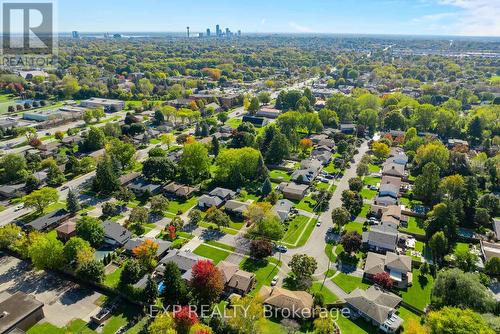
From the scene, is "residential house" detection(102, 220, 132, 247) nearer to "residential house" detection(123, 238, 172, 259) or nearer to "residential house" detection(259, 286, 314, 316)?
"residential house" detection(123, 238, 172, 259)

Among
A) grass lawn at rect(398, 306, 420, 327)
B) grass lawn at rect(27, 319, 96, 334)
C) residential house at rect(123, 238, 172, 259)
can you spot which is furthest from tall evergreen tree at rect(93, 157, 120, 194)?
grass lawn at rect(398, 306, 420, 327)

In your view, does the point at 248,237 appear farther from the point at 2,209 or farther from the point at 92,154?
the point at 92,154

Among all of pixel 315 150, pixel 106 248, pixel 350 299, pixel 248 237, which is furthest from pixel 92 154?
pixel 350 299

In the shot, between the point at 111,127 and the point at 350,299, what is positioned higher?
the point at 111,127

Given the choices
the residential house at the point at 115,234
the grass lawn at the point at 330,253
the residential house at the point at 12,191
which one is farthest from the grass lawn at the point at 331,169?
the residential house at the point at 12,191

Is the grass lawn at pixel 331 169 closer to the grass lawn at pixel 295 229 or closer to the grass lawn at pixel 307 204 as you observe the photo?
the grass lawn at pixel 307 204

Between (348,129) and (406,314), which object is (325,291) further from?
(348,129)
